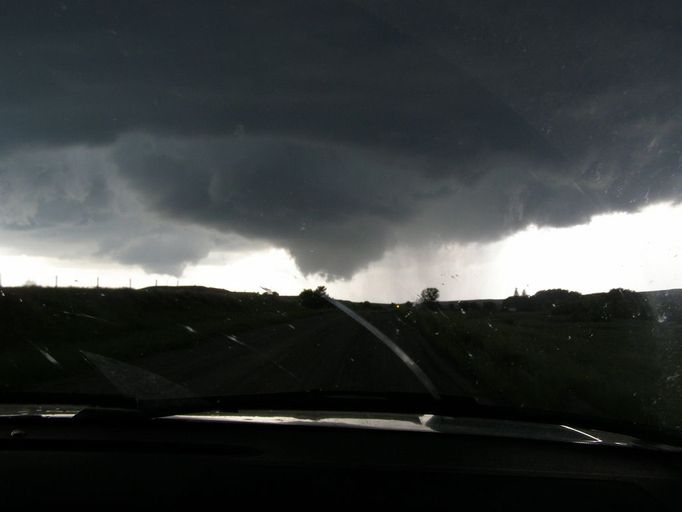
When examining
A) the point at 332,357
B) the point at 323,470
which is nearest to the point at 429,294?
the point at 332,357

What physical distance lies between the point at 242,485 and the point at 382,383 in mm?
9363

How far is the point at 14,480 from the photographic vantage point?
303 centimetres

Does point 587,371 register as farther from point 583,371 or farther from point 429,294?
point 429,294

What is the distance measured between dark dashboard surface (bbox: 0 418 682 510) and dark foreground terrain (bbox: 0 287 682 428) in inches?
198

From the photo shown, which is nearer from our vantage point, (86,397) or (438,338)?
(86,397)

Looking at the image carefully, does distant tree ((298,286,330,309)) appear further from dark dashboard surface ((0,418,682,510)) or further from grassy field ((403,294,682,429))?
dark dashboard surface ((0,418,682,510))

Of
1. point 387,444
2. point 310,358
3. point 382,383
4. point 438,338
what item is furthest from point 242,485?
point 438,338

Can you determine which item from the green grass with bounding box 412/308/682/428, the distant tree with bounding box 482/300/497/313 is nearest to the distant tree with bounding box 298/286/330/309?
the green grass with bounding box 412/308/682/428

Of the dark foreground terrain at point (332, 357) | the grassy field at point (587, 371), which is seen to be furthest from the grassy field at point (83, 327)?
the grassy field at point (587, 371)

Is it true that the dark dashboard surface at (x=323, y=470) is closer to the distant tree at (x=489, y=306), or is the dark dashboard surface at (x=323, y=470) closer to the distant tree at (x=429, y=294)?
the distant tree at (x=429, y=294)

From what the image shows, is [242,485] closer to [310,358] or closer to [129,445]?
[129,445]

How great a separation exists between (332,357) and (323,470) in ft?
46.1

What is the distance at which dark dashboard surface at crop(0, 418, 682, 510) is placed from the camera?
9.09 feet

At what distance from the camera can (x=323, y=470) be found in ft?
9.50
